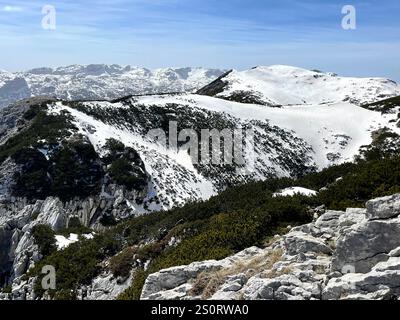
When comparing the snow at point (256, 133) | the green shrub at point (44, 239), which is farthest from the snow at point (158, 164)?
the green shrub at point (44, 239)

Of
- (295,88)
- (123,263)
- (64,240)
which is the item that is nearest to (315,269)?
(123,263)

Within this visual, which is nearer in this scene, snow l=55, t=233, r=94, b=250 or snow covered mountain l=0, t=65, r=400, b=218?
snow l=55, t=233, r=94, b=250

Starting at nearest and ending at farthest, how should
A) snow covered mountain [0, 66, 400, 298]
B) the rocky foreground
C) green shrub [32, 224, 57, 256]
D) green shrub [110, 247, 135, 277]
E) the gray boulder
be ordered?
the rocky foreground, the gray boulder, green shrub [110, 247, 135, 277], green shrub [32, 224, 57, 256], snow covered mountain [0, 66, 400, 298]

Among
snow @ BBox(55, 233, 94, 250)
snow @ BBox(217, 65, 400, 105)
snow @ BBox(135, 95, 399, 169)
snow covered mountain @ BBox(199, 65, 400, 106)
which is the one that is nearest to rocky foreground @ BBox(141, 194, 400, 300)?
snow @ BBox(55, 233, 94, 250)

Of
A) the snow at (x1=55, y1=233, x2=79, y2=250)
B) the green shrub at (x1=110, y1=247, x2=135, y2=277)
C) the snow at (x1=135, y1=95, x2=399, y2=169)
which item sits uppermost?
the snow at (x1=135, y1=95, x2=399, y2=169)

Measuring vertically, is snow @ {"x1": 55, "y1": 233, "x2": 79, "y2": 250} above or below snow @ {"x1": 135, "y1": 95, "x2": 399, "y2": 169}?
below

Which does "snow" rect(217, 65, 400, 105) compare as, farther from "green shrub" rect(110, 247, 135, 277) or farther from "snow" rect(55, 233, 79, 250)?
"green shrub" rect(110, 247, 135, 277)

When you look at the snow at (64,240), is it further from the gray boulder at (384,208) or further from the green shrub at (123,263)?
the gray boulder at (384,208)
